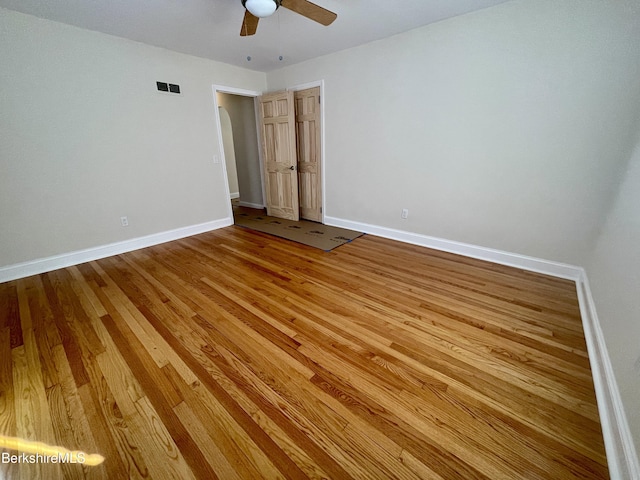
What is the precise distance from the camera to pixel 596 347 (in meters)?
1.54

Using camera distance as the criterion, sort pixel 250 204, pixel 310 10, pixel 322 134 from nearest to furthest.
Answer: pixel 310 10 → pixel 322 134 → pixel 250 204

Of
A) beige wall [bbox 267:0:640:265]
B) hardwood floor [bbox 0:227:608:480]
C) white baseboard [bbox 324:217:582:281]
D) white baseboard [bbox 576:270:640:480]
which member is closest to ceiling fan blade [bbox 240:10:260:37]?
beige wall [bbox 267:0:640:265]

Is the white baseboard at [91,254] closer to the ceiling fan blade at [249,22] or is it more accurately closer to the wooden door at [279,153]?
the wooden door at [279,153]

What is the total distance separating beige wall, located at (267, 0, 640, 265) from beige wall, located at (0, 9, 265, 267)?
7.25 ft

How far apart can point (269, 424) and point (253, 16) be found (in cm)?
297

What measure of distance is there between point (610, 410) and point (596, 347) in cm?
54

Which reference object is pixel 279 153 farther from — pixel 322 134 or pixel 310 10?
pixel 310 10

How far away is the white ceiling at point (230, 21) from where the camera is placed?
7.33 ft

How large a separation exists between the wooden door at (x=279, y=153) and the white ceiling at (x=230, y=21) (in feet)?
2.85

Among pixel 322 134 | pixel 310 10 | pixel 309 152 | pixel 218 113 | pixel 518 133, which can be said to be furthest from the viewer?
pixel 309 152

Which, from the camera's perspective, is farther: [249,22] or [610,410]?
[249,22]

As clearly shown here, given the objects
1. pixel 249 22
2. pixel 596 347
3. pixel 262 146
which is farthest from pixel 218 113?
pixel 596 347

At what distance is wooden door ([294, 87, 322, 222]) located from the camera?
396 centimetres

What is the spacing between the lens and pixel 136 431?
116 centimetres
